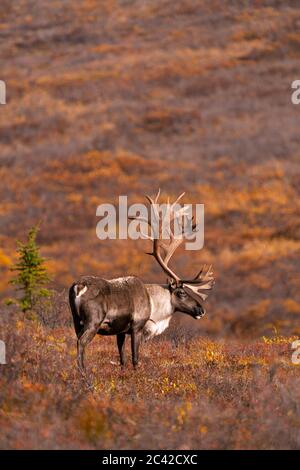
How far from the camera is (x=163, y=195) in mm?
26984

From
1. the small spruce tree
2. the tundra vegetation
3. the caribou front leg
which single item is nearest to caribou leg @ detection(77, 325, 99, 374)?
the tundra vegetation

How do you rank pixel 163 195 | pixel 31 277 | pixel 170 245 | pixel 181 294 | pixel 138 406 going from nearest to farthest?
1. pixel 138 406
2. pixel 181 294
3. pixel 170 245
4. pixel 31 277
5. pixel 163 195

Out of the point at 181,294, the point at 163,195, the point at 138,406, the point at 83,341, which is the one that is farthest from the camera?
Result: the point at 163,195

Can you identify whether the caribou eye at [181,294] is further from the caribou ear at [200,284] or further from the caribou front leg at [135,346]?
the caribou front leg at [135,346]

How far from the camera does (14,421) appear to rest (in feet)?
18.8

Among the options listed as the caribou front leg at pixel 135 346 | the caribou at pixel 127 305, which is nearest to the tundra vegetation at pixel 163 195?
the caribou front leg at pixel 135 346

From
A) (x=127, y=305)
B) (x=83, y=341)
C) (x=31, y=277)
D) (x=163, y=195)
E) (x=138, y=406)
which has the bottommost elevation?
(x=138, y=406)

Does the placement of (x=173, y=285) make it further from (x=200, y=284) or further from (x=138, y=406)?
(x=138, y=406)

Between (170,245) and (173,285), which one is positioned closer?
(173,285)

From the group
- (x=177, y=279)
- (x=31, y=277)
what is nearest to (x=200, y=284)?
(x=177, y=279)

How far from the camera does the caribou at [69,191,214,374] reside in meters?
8.97

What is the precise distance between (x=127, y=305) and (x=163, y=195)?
17699 mm

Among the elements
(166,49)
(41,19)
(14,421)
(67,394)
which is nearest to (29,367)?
(67,394)
